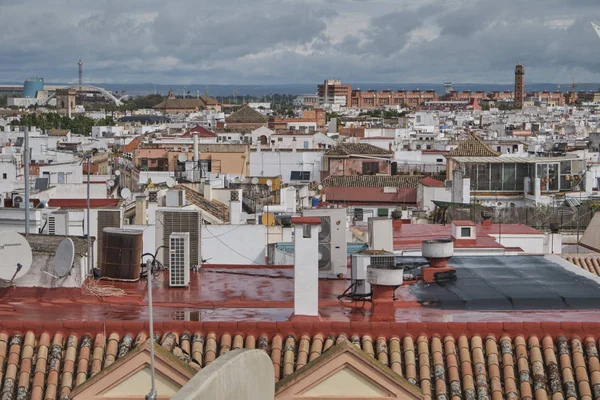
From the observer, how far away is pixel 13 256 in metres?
12.8

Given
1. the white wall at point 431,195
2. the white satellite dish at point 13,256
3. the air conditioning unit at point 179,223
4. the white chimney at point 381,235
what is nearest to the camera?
Result: the white satellite dish at point 13,256

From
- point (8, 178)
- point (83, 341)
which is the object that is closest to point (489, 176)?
point (8, 178)

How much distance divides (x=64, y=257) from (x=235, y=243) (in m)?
10.7

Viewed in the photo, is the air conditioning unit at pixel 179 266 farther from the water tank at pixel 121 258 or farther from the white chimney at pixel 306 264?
the white chimney at pixel 306 264

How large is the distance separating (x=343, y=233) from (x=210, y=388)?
918 centimetres

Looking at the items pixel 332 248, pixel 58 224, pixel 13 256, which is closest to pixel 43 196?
pixel 58 224

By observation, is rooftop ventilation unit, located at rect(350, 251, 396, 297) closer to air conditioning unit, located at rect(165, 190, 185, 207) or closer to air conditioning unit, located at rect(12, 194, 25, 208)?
air conditioning unit, located at rect(165, 190, 185, 207)

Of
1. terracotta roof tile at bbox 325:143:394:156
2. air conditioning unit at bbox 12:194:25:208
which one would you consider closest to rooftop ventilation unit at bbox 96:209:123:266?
air conditioning unit at bbox 12:194:25:208

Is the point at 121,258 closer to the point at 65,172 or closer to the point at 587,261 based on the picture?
the point at 587,261

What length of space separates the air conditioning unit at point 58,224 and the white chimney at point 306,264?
7.10 m

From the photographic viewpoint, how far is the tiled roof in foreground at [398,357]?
9938mm

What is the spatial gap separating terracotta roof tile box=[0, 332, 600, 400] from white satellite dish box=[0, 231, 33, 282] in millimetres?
2440

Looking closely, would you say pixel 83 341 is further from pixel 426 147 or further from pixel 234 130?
pixel 234 130

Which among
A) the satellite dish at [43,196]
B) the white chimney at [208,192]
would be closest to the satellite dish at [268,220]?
the satellite dish at [43,196]
